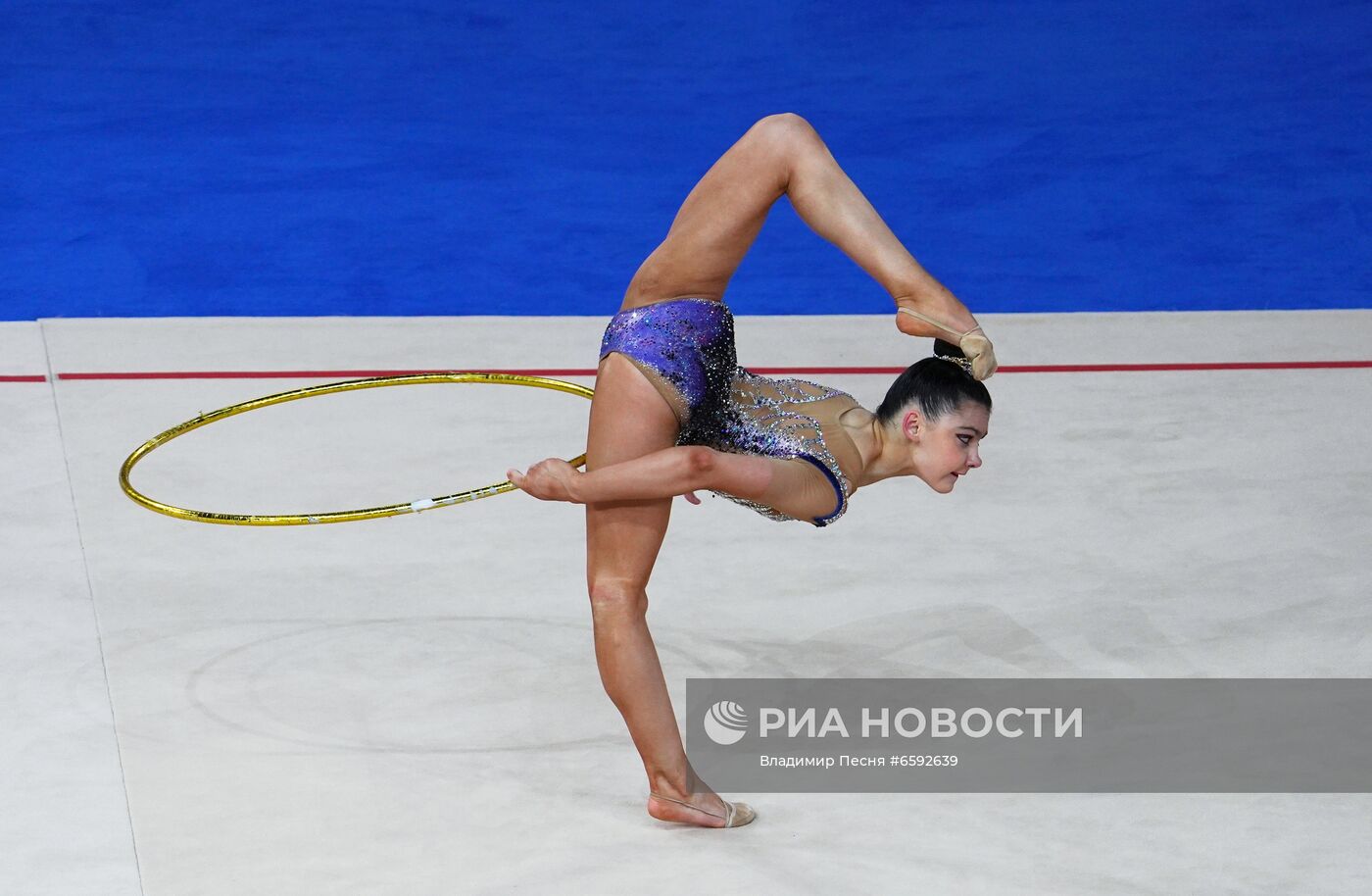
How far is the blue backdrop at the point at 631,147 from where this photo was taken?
669cm

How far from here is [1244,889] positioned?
2945 millimetres

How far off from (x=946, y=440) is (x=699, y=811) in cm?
81

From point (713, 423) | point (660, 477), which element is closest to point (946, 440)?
point (713, 423)

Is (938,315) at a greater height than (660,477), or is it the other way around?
(938,315)

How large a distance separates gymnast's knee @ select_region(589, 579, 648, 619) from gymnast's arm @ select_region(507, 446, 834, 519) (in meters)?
0.19

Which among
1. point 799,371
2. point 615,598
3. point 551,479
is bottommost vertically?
point 615,598

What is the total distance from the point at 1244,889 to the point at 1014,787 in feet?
1.67

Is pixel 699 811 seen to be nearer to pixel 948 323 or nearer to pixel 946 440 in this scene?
pixel 946 440

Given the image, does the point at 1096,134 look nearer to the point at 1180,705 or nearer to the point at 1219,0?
the point at 1219,0

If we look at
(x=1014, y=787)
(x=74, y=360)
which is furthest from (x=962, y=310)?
(x=74, y=360)

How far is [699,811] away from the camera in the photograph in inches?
124

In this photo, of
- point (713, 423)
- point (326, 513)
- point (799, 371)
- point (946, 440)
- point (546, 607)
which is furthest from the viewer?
point (799, 371)

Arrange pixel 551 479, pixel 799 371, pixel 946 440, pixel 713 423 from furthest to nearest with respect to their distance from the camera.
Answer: pixel 799 371
pixel 713 423
pixel 946 440
pixel 551 479

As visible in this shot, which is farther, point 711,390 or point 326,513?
point 326,513
